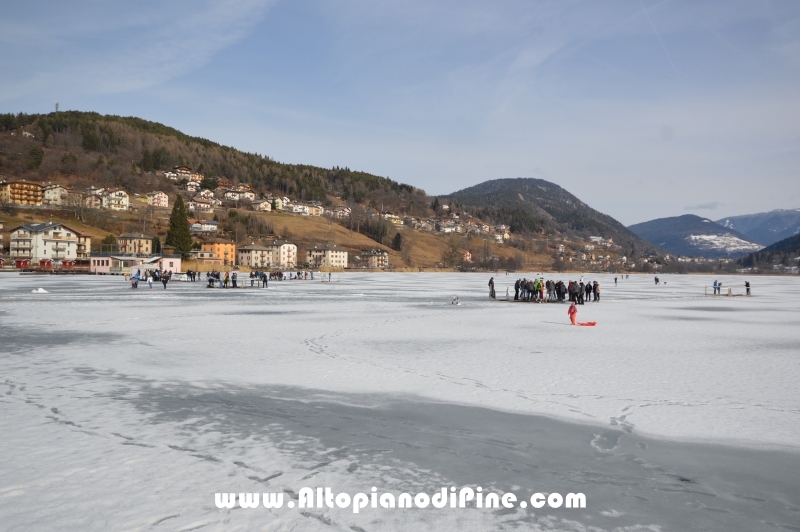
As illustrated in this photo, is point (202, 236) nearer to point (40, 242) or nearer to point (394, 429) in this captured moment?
point (40, 242)

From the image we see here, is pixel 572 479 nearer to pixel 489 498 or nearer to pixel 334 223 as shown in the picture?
pixel 489 498

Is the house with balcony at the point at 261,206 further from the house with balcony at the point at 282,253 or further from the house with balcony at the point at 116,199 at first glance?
the house with balcony at the point at 282,253

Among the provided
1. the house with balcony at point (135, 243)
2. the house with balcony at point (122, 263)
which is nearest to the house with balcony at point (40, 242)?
the house with balcony at point (135, 243)

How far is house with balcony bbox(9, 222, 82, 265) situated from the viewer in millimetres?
84875

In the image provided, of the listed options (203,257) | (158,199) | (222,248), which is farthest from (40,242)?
(158,199)

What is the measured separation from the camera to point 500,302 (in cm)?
3183

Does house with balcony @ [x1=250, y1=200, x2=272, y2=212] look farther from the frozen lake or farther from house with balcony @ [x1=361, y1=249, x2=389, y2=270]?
the frozen lake

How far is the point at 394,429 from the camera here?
7.21 meters

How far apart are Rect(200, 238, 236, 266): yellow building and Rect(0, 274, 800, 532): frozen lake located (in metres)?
95.3

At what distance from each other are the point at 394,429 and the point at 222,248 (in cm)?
10793

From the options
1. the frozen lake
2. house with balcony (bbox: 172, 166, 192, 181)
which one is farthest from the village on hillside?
the frozen lake

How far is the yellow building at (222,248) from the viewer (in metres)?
107

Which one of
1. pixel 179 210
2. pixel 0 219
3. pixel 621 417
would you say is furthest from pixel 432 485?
pixel 0 219

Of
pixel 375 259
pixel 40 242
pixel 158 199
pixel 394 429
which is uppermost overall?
pixel 158 199
